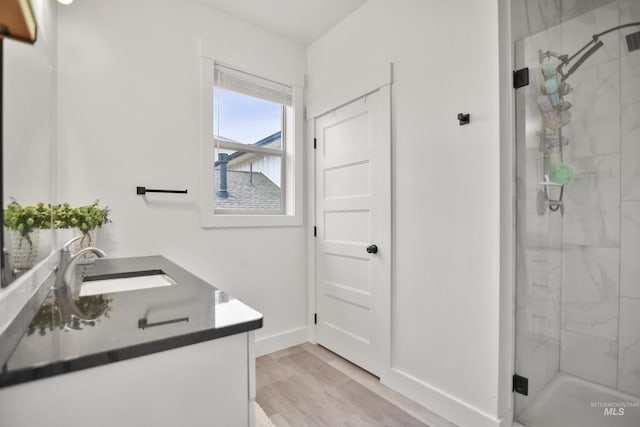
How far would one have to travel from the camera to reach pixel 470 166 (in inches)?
65.2

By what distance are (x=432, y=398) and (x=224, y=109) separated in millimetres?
2499

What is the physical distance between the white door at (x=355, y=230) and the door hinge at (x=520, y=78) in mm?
743

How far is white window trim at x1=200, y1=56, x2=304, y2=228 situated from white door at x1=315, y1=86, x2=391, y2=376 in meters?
0.19

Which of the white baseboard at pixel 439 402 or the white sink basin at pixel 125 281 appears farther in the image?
the white baseboard at pixel 439 402

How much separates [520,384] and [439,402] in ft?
1.49

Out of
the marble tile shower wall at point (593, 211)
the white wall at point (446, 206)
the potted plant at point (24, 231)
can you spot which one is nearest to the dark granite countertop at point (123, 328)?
the potted plant at point (24, 231)

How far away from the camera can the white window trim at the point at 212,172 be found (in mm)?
2281

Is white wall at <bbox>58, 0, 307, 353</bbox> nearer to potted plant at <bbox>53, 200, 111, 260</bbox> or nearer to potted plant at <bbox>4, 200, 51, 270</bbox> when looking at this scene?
potted plant at <bbox>53, 200, 111, 260</bbox>

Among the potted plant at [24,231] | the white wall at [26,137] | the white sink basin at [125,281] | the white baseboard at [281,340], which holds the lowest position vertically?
the white baseboard at [281,340]

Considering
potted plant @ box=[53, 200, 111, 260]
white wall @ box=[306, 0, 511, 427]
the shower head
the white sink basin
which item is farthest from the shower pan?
potted plant @ box=[53, 200, 111, 260]

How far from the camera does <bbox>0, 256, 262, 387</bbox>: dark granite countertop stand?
0.61 metres

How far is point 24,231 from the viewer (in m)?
0.92

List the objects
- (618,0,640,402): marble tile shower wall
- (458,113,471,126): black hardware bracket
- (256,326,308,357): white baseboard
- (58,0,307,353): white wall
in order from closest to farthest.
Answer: (618,0,640,402): marble tile shower wall
(458,113,471,126): black hardware bracket
(58,0,307,353): white wall
(256,326,308,357): white baseboard

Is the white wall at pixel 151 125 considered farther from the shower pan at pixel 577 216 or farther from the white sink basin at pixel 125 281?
the shower pan at pixel 577 216
